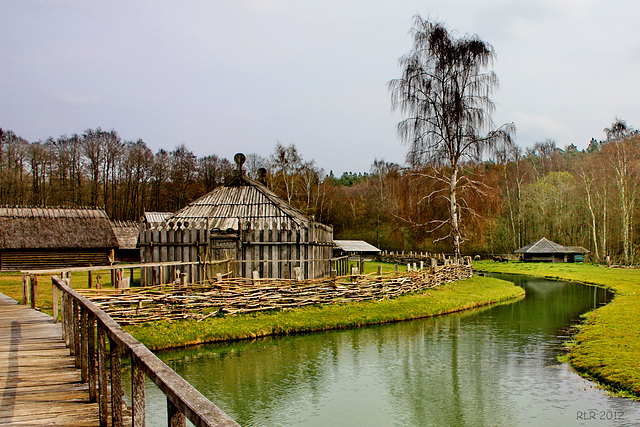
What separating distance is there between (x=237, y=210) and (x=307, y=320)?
701cm

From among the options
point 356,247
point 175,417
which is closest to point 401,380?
point 175,417

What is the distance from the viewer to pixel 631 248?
1901 inches

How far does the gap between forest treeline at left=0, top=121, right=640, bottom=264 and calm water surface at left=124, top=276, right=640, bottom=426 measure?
29444 mm

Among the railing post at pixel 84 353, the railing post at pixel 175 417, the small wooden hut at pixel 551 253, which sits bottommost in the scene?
the small wooden hut at pixel 551 253

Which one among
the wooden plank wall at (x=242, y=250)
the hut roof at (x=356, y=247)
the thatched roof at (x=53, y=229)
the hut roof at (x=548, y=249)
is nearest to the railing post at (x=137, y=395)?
the wooden plank wall at (x=242, y=250)

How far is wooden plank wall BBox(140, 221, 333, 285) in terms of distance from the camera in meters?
19.9

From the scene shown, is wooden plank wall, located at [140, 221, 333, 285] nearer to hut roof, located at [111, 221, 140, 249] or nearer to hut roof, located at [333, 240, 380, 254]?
hut roof, located at [111, 221, 140, 249]

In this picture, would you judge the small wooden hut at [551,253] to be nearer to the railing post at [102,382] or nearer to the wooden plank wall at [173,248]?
the wooden plank wall at [173,248]

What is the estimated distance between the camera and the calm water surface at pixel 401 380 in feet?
29.6

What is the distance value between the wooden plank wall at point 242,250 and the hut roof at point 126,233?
2527cm

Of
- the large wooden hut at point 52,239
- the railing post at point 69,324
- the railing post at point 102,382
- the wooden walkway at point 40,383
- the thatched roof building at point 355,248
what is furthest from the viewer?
the thatched roof building at point 355,248

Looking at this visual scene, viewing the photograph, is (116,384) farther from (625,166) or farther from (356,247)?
(356,247)

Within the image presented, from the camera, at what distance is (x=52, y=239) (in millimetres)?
37094

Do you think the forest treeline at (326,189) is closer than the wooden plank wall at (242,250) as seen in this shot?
No
